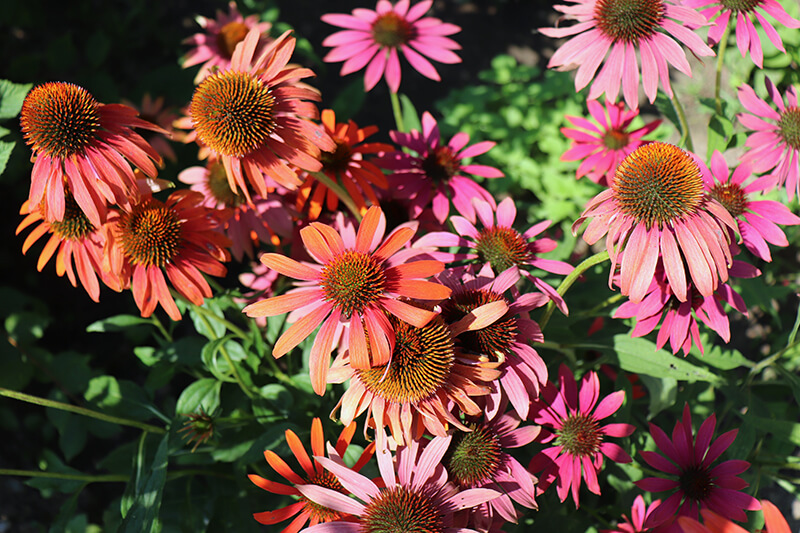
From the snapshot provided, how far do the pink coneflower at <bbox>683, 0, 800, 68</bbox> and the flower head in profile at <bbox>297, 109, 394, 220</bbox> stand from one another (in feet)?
2.96

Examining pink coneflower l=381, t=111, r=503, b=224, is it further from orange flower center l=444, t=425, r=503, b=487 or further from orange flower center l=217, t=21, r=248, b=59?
orange flower center l=217, t=21, r=248, b=59

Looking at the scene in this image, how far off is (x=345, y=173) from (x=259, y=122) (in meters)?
0.38

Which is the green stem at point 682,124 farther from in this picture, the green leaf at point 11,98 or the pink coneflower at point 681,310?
the green leaf at point 11,98

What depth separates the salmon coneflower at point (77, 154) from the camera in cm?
115

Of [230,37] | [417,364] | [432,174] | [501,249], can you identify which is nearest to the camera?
[417,364]

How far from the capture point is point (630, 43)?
4.58ft

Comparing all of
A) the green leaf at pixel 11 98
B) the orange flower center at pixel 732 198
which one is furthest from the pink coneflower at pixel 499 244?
the green leaf at pixel 11 98

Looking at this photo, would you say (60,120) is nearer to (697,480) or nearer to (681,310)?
(681,310)

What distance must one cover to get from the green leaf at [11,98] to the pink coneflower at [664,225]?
155cm

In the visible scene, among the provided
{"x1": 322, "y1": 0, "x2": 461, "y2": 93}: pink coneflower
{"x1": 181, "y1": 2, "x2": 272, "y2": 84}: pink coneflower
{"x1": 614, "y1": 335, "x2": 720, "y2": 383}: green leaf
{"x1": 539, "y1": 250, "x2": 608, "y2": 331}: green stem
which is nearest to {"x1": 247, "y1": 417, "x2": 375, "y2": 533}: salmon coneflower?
{"x1": 539, "y1": 250, "x2": 608, "y2": 331}: green stem

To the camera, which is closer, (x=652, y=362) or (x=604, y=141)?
(x=652, y=362)

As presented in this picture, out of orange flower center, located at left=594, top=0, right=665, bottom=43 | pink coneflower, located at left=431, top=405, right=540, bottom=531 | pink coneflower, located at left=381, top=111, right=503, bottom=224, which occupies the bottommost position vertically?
pink coneflower, located at left=431, top=405, right=540, bottom=531

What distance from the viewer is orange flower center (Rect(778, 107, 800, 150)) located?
1.55m

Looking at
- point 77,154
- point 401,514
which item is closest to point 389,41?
point 77,154
